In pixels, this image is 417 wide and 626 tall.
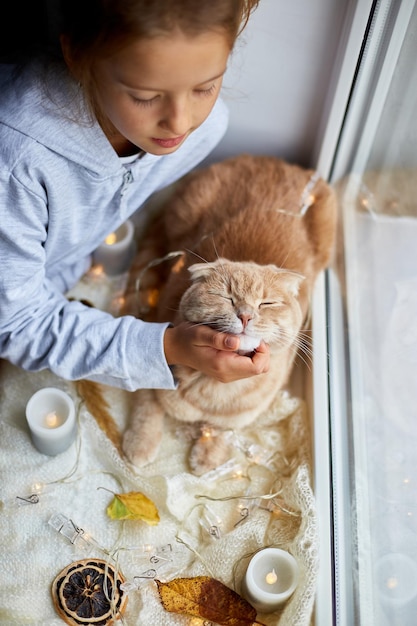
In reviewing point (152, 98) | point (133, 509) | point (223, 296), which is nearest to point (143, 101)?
point (152, 98)

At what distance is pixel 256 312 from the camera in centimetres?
94

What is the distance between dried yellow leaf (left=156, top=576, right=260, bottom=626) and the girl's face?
71 centimetres

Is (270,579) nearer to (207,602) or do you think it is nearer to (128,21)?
(207,602)

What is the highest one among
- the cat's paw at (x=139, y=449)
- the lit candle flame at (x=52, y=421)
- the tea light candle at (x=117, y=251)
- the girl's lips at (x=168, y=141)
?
the girl's lips at (x=168, y=141)

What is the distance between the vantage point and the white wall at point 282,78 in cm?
110

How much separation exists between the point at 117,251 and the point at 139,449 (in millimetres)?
443

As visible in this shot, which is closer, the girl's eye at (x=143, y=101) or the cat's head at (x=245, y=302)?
the girl's eye at (x=143, y=101)

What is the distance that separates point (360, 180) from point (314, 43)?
14.5 inches

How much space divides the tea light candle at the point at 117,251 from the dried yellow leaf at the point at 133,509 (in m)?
0.51

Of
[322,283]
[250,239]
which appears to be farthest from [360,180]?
[250,239]

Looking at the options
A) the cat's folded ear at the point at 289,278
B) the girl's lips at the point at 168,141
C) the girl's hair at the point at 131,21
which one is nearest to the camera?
the girl's hair at the point at 131,21

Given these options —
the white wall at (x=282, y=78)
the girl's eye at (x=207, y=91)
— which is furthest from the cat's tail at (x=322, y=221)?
the girl's eye at (x=207, y=91)

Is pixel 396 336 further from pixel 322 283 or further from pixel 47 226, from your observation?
pixel 47 226

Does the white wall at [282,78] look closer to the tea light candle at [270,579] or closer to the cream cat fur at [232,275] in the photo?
the cream cat fur at [232,275]
